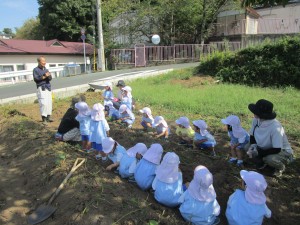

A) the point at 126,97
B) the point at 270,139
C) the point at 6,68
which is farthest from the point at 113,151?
the point at 6,68

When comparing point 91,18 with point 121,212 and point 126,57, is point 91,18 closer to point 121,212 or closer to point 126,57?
point 126,57

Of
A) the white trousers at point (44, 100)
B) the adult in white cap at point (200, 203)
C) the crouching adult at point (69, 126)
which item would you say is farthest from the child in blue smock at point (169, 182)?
the white trousers at point (44, 100)

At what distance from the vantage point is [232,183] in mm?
4496

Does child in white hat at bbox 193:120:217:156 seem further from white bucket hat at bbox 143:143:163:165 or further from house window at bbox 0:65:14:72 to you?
house window at bbox 0:65:14:72

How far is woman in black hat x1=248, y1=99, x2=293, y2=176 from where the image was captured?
4691mm

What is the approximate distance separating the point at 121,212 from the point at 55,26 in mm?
33902

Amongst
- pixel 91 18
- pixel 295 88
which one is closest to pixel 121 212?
pixel 295 88

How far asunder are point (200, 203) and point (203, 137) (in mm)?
2282

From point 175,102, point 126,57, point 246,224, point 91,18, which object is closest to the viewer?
point 246,224

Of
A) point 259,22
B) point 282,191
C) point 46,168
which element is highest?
point 259,22

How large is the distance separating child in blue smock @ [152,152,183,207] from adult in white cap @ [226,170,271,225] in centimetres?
74

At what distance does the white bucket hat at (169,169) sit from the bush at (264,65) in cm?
1084

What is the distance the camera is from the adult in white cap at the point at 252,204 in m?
3.29

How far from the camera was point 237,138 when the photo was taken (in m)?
5.29
